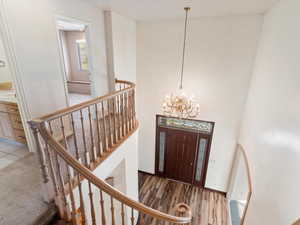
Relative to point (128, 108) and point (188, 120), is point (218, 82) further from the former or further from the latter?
point (128, 108)

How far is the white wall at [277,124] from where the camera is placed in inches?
74.7

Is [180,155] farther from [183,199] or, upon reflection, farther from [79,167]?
[79,167]

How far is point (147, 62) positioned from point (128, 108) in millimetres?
2411

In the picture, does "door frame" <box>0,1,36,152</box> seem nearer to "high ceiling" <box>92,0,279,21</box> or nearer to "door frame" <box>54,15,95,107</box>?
"door frame" <box>54,15,95,107</box>

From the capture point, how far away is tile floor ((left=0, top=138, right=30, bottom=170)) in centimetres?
248

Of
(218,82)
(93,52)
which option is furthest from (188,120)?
(93,52)

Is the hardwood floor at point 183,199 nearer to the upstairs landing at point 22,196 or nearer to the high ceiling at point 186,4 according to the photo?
the upstairs landing at point 22,196

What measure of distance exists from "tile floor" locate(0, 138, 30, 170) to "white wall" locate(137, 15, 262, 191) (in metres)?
3.45

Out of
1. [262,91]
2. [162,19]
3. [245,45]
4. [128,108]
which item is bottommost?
[128,108]

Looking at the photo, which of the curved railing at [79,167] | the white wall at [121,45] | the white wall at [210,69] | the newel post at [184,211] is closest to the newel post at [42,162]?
the curved railing at [79,167]

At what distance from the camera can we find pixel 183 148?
552 cm

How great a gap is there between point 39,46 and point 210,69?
3974 millimetres

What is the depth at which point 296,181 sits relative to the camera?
1.74 m

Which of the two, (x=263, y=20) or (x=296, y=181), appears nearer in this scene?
(x=296, y=181)
